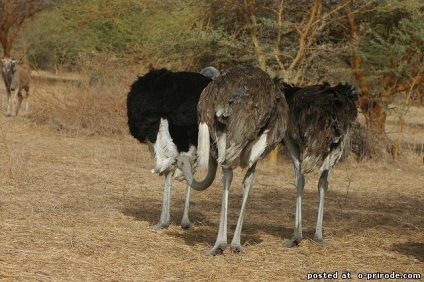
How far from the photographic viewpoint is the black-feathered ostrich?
7.77 metres

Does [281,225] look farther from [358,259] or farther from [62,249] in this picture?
[62,249]

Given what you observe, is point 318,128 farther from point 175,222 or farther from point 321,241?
point 175,222

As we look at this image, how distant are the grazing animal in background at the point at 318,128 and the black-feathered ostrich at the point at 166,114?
85 cm

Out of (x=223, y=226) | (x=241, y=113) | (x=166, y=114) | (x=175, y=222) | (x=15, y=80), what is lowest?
(x=175, y=222)

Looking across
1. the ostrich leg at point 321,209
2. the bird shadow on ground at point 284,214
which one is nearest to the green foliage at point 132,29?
the bird shadow on ground at point 284,214

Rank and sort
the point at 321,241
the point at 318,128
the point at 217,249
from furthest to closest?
the point at 321,241, the point at 318,128, the point at 217,249

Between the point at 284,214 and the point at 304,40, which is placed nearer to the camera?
the point at 284,214

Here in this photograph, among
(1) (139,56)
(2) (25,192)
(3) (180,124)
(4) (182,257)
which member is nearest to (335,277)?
(4) (182,257)

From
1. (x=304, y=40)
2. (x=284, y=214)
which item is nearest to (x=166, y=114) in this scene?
(x=284, y=214)

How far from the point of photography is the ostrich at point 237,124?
21.7 feet

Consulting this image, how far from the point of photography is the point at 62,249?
6.55 m

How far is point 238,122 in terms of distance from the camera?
21.6 feet

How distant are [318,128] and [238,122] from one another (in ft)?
3.04

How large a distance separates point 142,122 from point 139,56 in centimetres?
826
